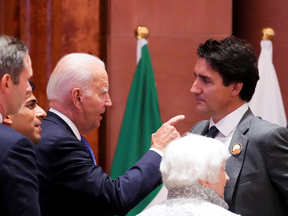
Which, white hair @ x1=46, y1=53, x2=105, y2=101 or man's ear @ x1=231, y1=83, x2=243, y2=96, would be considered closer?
white hair @ x1=46, y1=53, x2=105, y2=101

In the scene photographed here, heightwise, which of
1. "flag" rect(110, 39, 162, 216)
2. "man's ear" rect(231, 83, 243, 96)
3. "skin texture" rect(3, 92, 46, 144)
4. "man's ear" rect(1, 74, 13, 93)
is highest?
"man's ear" rect(1, 74, 13, 93)

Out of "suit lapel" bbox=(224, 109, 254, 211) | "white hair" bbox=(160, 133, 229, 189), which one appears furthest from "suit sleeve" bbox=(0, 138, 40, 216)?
"suit lapel" bbox=(224, 109, 254, 211)

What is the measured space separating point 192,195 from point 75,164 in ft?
1.84

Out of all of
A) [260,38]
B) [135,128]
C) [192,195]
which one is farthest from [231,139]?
[260,38]

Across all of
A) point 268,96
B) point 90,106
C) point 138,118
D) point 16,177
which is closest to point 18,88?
point 16,177

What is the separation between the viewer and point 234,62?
2338 mm

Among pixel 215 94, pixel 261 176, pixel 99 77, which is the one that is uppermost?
pixel 99 77

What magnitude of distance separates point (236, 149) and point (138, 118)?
5.88 feet

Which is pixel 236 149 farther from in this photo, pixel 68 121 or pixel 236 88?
pixel 68 121

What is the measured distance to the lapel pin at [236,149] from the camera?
218cm

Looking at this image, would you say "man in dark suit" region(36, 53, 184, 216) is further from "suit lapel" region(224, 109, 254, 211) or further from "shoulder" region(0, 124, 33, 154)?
"shoulder" region(0, 124, 33, 154)

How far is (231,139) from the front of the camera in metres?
2.27

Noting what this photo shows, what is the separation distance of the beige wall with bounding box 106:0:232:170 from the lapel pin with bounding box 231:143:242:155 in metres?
1.85

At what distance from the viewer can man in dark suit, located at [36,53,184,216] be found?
1910 mm
